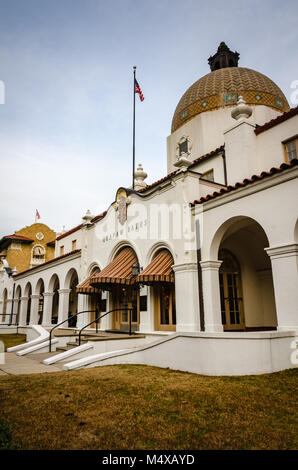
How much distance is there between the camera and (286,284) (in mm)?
8172

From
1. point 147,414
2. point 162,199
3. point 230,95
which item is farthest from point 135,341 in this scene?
point 230,95

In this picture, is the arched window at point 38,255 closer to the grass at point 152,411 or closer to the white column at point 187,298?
the white column at point 187,298

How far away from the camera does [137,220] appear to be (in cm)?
1405

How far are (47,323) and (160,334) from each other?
13021 mm

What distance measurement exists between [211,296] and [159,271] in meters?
2.20

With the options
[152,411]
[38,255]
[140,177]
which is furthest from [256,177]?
[38,255]

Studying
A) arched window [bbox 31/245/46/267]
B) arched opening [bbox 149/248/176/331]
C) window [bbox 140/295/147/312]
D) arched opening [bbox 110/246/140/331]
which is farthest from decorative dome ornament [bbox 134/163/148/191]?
arched window [bbox 31/245/46/267]

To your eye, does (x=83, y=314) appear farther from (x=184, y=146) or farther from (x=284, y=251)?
(x=284, y=251)

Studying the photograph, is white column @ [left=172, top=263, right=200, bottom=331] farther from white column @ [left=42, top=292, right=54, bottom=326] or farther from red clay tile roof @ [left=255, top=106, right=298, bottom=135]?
white column @ [left=42, top=292, right=54, bottom=326]

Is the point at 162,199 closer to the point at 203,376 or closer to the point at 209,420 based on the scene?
the point at 203,376

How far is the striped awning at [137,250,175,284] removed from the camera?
1135cm
